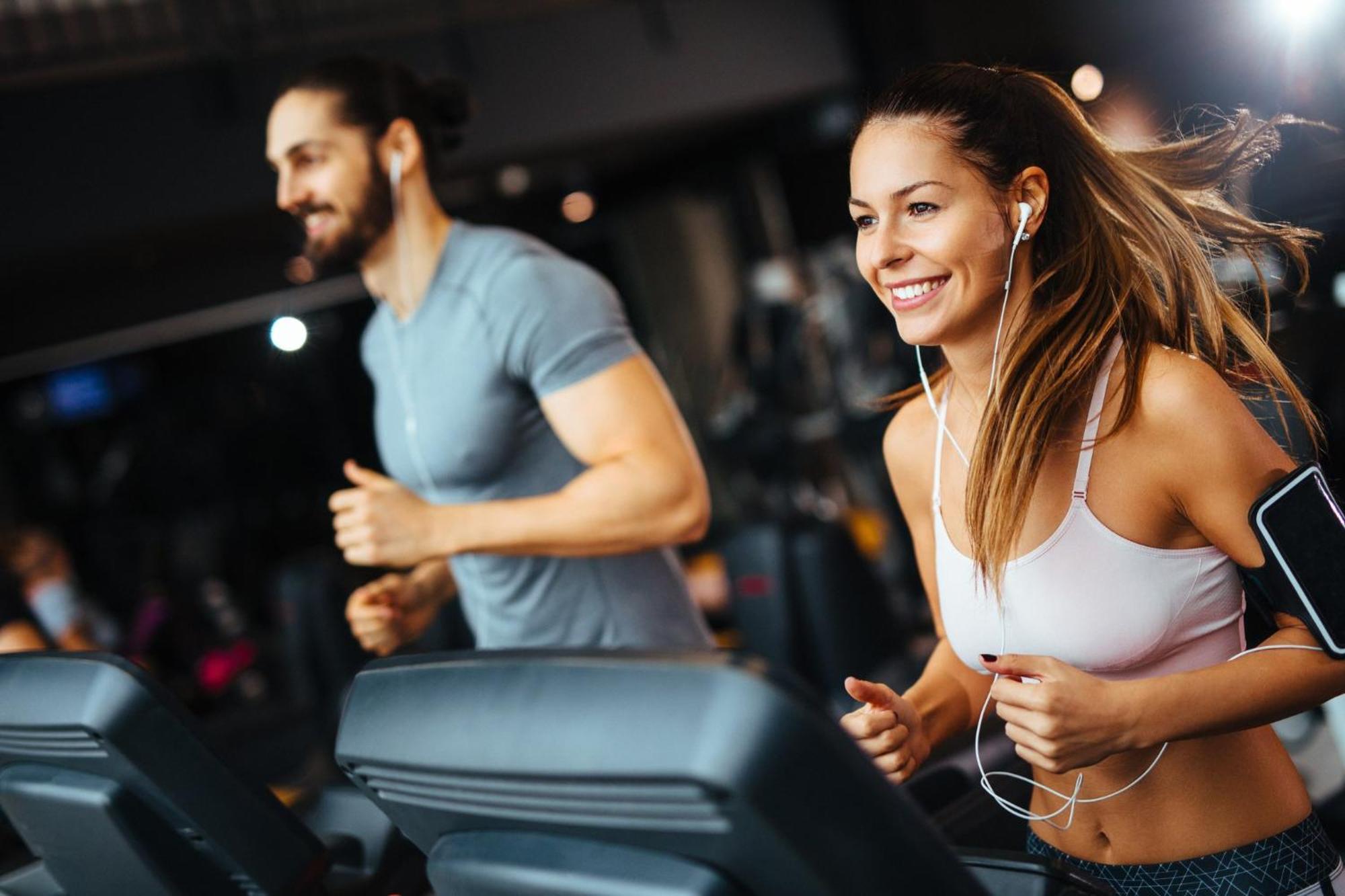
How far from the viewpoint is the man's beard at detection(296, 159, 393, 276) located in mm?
1562

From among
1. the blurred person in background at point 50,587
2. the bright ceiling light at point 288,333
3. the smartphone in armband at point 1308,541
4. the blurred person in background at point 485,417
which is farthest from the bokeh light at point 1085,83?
the blurred person in background at point 50,587

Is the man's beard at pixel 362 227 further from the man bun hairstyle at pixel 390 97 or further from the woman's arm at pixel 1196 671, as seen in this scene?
the woman's arm at pixel 1196 671

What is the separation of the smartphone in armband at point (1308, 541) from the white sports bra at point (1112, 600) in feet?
0.30

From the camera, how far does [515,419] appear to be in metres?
1.52

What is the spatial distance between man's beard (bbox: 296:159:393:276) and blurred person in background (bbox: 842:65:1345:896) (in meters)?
0.75

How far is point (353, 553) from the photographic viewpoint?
1.39 meters

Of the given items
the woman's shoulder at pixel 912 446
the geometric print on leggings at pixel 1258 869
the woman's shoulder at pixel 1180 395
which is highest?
the woman's shoulder at pixel 1180 395

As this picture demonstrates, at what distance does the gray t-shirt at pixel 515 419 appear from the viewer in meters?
1.48

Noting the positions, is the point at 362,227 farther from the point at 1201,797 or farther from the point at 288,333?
the point at 1201,797

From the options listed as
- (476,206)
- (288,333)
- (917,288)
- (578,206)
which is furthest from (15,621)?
(578,206)

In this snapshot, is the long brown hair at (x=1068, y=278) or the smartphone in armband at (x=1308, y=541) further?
the long brown hair at (x=1068, y=278)

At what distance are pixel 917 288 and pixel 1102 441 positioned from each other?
19cm

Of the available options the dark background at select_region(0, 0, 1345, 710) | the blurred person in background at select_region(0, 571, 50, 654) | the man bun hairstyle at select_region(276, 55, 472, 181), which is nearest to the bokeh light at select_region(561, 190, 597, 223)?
the dark background at select_region(0, 0, 1345, 710)

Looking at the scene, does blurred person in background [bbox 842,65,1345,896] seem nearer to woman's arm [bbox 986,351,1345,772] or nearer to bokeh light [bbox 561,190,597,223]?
woman's arm [bbox 986,351,1345,772]
